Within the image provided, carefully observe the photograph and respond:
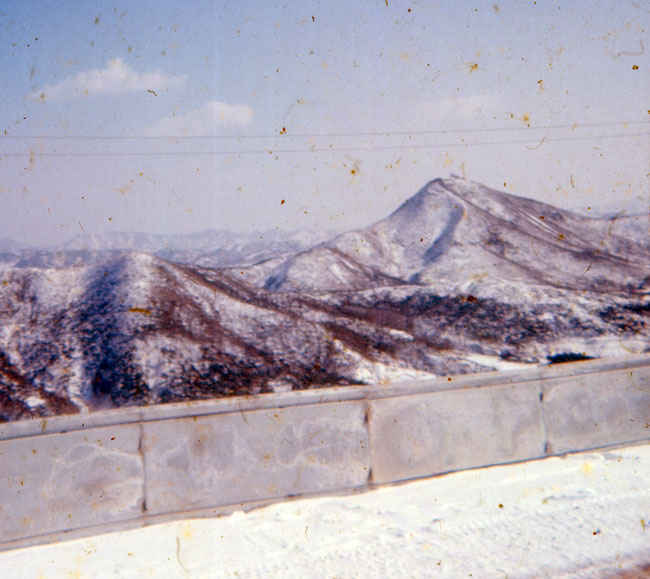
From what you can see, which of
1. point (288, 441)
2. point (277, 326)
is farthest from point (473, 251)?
point (288, 441)

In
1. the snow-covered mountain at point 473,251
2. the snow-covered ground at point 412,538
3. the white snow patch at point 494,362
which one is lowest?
the snow-covered ground at point 412,538

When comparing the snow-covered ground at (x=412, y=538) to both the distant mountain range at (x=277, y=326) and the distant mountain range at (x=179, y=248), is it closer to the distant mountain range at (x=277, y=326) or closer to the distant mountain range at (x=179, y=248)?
the distant mountain range at (x=277, y=326)

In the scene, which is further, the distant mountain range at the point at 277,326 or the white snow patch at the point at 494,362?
the white snow patch at the point at 494,362

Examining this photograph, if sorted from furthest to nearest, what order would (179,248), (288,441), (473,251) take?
(179,248), (473,251), (288,441)

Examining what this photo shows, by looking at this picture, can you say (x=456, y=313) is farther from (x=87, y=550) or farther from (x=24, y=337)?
(x=87, y=550)

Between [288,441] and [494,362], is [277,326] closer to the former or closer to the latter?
[494,362]

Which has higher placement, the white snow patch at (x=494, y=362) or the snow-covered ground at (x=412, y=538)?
the white snow patch at (x=494, y=362)

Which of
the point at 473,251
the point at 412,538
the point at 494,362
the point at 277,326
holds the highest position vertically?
the point at 473,251

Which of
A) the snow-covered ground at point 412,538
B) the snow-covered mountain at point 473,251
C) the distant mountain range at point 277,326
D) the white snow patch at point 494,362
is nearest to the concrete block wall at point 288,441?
the snow-covered ground at point 412,538
